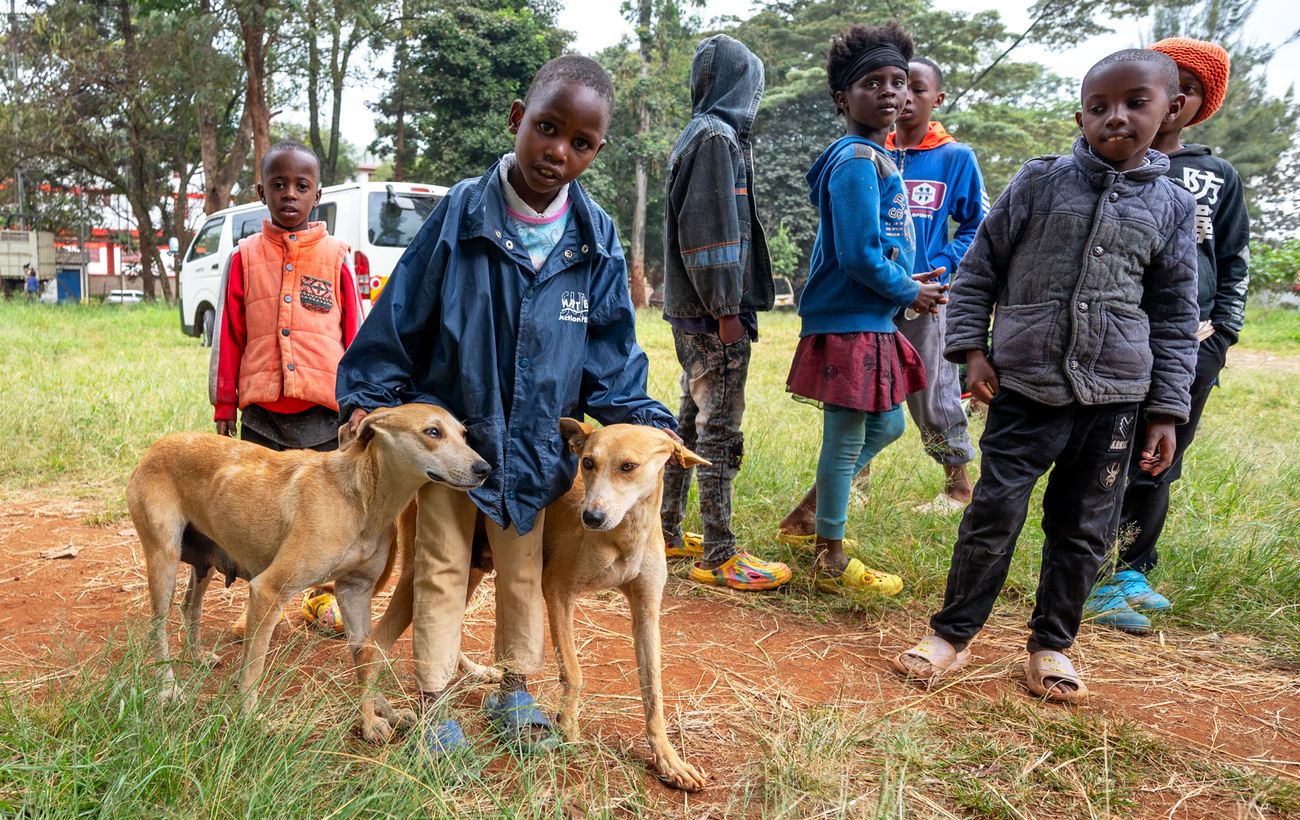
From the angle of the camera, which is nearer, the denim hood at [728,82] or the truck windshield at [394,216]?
the denim hood at [728,82]

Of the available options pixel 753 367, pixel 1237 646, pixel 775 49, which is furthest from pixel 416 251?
pixel 775 49

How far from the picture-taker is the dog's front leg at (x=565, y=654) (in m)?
2.46

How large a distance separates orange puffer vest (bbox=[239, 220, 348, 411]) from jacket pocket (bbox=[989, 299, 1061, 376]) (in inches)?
98.1

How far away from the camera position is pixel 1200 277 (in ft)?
11.7

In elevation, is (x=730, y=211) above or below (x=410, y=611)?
above

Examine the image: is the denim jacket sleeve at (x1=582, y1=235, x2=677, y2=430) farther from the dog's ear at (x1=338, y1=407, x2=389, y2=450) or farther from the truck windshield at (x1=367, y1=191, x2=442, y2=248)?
the truck windshield at (x1=367, y1=191, x2=442, y2=248)

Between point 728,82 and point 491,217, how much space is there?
1.82 metres

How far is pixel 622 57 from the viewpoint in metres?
25.2

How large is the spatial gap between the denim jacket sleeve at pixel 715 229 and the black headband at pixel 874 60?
606 millimetres

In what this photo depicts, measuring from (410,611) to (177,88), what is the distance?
951 inches

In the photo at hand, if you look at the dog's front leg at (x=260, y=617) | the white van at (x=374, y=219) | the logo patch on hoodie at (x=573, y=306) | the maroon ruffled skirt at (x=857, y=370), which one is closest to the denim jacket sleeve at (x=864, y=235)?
the maroon ruffled skirt at (x=857, y=370)

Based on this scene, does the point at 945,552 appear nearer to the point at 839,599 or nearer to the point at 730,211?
the point at 839,599

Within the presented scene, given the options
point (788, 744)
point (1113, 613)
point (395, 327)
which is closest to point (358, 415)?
point (395, 327)

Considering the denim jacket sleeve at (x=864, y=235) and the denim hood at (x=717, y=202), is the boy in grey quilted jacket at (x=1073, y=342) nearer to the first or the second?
the denim jacket sleeve at (x=864, y=235)
